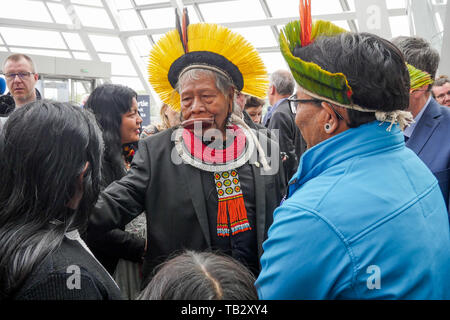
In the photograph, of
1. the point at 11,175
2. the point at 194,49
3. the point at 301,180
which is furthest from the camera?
the point at 194,49

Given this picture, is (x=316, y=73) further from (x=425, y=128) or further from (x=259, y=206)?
(x=425, y=128)

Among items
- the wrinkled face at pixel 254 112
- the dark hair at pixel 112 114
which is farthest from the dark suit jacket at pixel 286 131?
→ the dark hair at pixel 112 114

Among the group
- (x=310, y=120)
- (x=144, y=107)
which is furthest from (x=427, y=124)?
(x=144, y=107)

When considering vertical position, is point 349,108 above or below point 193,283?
above

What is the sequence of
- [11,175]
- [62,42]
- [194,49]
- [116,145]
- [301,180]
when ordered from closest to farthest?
[11,175]
[301,180]
[194,49]
[116,145]
[62,42]

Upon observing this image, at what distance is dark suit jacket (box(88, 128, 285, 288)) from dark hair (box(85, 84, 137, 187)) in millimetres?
547

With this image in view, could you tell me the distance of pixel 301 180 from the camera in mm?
1128

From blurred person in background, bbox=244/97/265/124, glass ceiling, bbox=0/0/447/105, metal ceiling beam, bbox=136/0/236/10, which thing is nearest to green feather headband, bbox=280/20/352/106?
blurred person in background, bbox=244/97/265/124

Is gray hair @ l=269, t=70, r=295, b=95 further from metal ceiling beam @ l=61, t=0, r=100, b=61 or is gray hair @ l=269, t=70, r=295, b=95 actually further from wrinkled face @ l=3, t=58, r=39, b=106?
metal ceiling beam @ l=61, t=0, r=100, b=61

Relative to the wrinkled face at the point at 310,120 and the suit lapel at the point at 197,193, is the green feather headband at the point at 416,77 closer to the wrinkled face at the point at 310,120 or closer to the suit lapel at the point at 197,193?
the wrinkled face at the point at 310,120

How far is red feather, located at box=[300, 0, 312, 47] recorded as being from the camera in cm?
121

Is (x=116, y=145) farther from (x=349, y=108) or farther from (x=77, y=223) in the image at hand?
(x=349, y=108)
